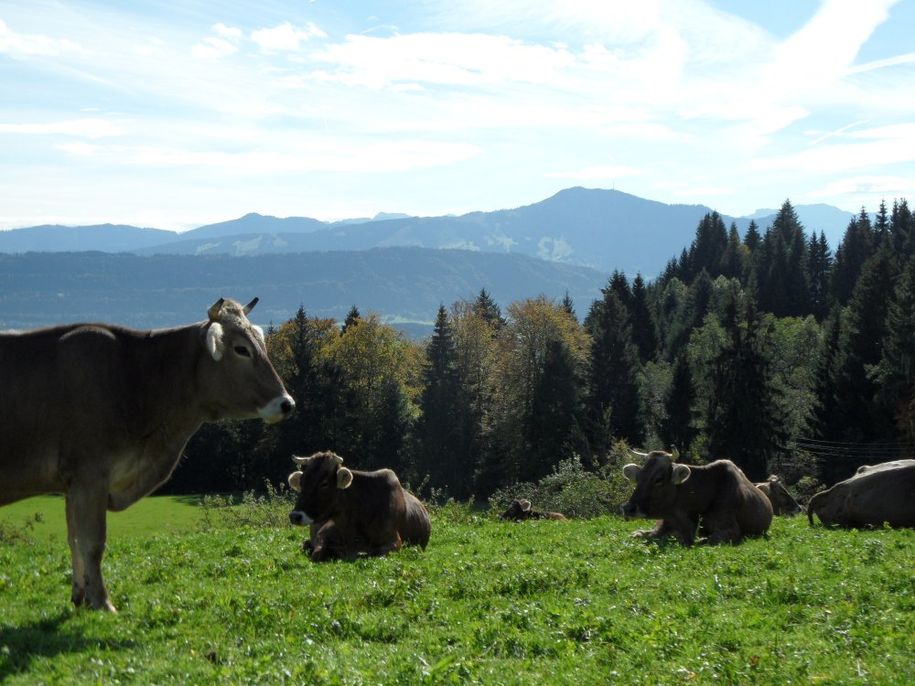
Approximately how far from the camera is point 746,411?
243 ft

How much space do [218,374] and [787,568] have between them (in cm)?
878

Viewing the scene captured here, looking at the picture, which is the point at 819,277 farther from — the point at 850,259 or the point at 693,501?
the point at 693,501

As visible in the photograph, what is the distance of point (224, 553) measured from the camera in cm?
1766

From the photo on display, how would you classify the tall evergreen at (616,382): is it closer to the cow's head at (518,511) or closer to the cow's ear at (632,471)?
the cow's head at (518,511)

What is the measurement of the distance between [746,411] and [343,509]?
62473 mm

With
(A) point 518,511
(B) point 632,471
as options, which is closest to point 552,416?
(A) point 518,511

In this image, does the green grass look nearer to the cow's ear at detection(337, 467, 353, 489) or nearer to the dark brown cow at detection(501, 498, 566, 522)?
the dark brown cow at detection(501, 498, 566, 522)

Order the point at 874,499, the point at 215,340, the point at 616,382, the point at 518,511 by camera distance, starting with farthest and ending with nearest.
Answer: the point at 616,382
the point at 518,511
the point at 874,499
the point at 215,340

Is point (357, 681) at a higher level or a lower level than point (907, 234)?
lower

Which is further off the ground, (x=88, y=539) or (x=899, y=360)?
(x=88, y=539)

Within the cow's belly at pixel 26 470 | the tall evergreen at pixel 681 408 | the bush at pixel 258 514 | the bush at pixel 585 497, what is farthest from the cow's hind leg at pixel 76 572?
the tall evergreen at pixel 681 408

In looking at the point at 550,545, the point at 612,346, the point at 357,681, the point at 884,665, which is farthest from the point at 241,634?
the point at 612,346

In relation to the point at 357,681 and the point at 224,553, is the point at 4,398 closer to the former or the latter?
the point at 357,681

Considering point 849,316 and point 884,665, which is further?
point 849,316
